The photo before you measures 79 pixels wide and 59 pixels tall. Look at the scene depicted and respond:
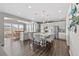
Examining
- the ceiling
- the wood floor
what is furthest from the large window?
the wood floor

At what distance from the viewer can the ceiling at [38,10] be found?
93.1 inches

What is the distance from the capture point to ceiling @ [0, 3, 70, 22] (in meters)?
2.37

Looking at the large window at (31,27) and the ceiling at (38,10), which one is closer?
the ceiling at (38,10)

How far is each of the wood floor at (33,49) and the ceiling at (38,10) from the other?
592 mm

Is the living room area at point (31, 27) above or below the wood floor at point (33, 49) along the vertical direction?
above

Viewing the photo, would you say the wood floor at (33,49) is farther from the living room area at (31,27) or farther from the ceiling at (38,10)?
the ceiling at (38,10)

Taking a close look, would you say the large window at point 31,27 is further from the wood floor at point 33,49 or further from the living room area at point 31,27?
the wood floor at point 33,49

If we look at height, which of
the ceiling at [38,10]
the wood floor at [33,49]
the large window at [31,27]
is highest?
the ceiling at [38,10]

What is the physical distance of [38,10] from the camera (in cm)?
255

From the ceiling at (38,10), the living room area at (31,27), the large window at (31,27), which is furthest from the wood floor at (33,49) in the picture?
the ceiling at (38,10)

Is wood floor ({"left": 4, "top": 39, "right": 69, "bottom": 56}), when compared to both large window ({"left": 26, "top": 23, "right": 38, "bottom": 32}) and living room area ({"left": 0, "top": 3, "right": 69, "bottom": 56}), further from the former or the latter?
large window ({"left": 26, "top": 23, "right": 38, "bottom": 32})

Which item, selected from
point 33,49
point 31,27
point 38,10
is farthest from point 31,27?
point 33,49

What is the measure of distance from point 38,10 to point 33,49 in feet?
3.05

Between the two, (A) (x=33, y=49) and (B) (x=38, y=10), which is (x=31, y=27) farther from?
(A) (x=33, y=49)
